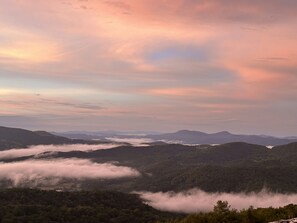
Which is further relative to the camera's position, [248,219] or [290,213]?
[290,213]

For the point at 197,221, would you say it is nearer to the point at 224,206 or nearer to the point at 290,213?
the point at 224,206

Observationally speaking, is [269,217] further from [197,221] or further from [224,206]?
[197,221]

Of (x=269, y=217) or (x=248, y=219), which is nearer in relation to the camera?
(x=248, y=219)

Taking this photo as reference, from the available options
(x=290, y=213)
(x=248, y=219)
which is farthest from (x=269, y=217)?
(x=248, y=219)

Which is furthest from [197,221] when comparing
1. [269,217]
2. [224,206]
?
[269,217]

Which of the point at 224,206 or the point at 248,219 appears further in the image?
the point at 224,206

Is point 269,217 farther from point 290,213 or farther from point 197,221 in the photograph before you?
point 197,221

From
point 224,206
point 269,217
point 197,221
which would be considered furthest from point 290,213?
point 197,221
